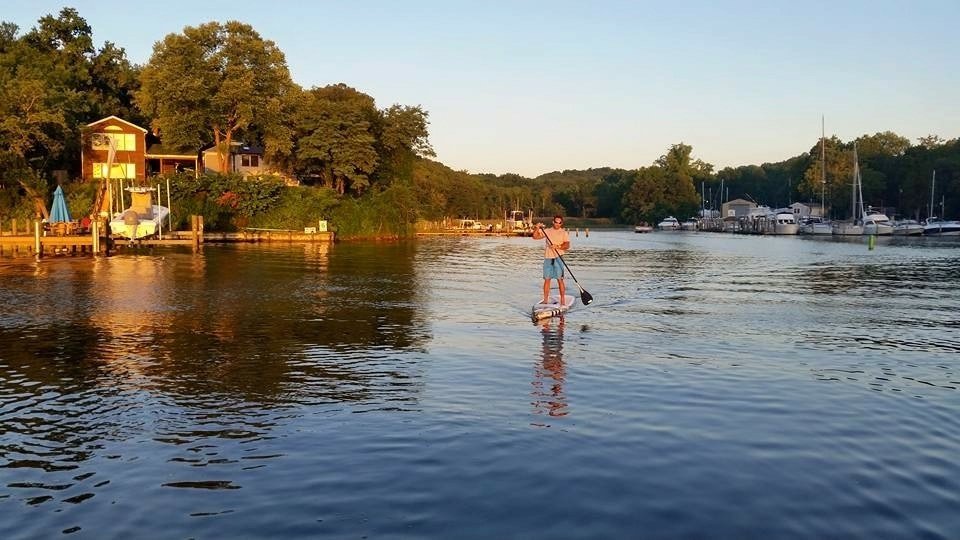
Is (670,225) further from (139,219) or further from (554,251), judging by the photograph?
(554,251)

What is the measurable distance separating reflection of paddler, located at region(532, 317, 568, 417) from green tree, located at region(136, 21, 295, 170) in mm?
57082

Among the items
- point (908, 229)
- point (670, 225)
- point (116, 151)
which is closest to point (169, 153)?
point (116, 151)

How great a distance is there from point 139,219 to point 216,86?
2226 centimetres

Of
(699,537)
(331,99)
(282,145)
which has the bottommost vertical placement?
(699,537)

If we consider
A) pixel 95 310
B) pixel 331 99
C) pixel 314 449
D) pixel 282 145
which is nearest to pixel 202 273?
pixel 95 310

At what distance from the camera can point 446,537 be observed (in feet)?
21.2

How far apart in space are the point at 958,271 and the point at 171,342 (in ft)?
128

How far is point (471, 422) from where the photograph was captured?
994 centimetres

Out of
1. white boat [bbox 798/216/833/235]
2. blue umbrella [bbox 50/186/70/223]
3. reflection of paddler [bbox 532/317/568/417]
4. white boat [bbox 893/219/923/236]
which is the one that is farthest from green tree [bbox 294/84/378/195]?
white boat [bbox 893/219/923/236]

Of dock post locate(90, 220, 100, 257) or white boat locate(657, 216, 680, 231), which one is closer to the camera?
dock post locate(90, 220, 100, 257)

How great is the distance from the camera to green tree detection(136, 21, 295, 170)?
66.9 meters

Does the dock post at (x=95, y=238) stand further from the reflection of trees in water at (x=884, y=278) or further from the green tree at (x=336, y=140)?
the reflection of trees in water at (x=884, y=278)

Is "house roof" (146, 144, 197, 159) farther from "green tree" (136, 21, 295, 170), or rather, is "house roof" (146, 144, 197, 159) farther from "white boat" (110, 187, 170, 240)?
"white boat" (110, 187, 170, 240)

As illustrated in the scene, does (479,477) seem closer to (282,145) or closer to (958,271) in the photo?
(958,271)
